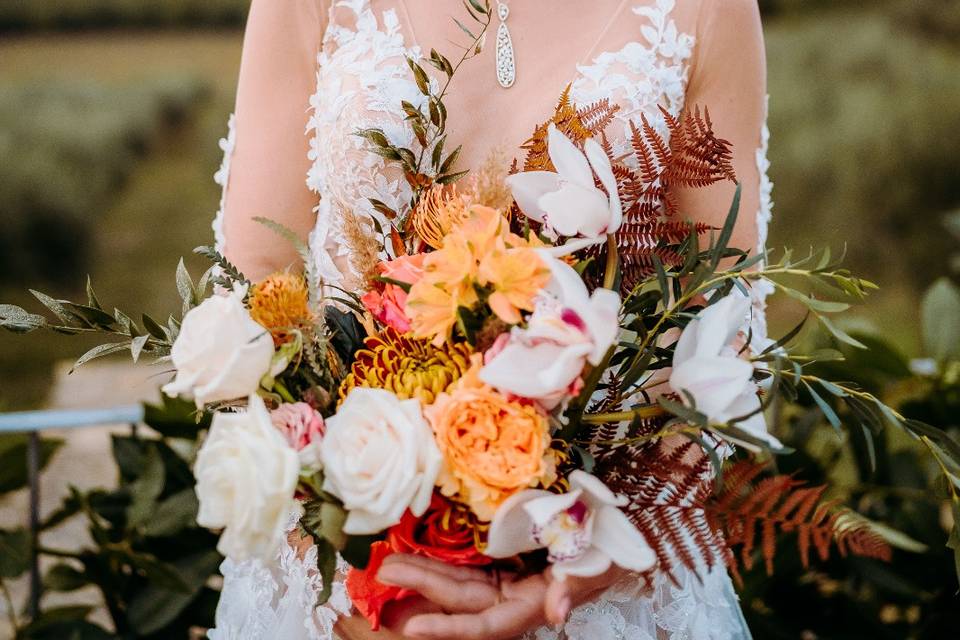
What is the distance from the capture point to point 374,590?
86cm

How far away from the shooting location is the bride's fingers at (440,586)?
0.79 metres

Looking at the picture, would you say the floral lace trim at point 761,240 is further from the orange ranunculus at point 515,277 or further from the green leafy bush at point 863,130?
the green leafy bush at point 863,130

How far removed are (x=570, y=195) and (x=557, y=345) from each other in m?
0.15

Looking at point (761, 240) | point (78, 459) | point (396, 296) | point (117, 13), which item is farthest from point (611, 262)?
point (117, 13)

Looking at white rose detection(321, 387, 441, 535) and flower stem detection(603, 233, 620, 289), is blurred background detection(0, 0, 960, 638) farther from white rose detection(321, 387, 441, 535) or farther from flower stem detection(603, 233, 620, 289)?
white rose detection(321, 387, 441, 535)

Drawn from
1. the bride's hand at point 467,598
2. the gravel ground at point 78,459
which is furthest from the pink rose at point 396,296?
the gravel ground at point 78,459

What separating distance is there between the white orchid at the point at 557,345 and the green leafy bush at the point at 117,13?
352cm

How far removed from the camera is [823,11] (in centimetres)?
424

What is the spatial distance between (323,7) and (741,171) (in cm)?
64

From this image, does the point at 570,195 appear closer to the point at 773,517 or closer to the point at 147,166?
the point at 773,517

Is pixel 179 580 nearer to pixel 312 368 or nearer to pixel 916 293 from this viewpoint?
pixel 312 368

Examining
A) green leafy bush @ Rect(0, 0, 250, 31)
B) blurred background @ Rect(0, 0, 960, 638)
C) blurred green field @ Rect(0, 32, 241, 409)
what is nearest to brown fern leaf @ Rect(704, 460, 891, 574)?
blurred background @ Rect(0, 0, 960, 638)

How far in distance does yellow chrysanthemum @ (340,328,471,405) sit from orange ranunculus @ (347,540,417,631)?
0.18 metres

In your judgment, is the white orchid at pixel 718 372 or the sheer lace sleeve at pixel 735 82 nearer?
the white orchid at pixel 718 372
